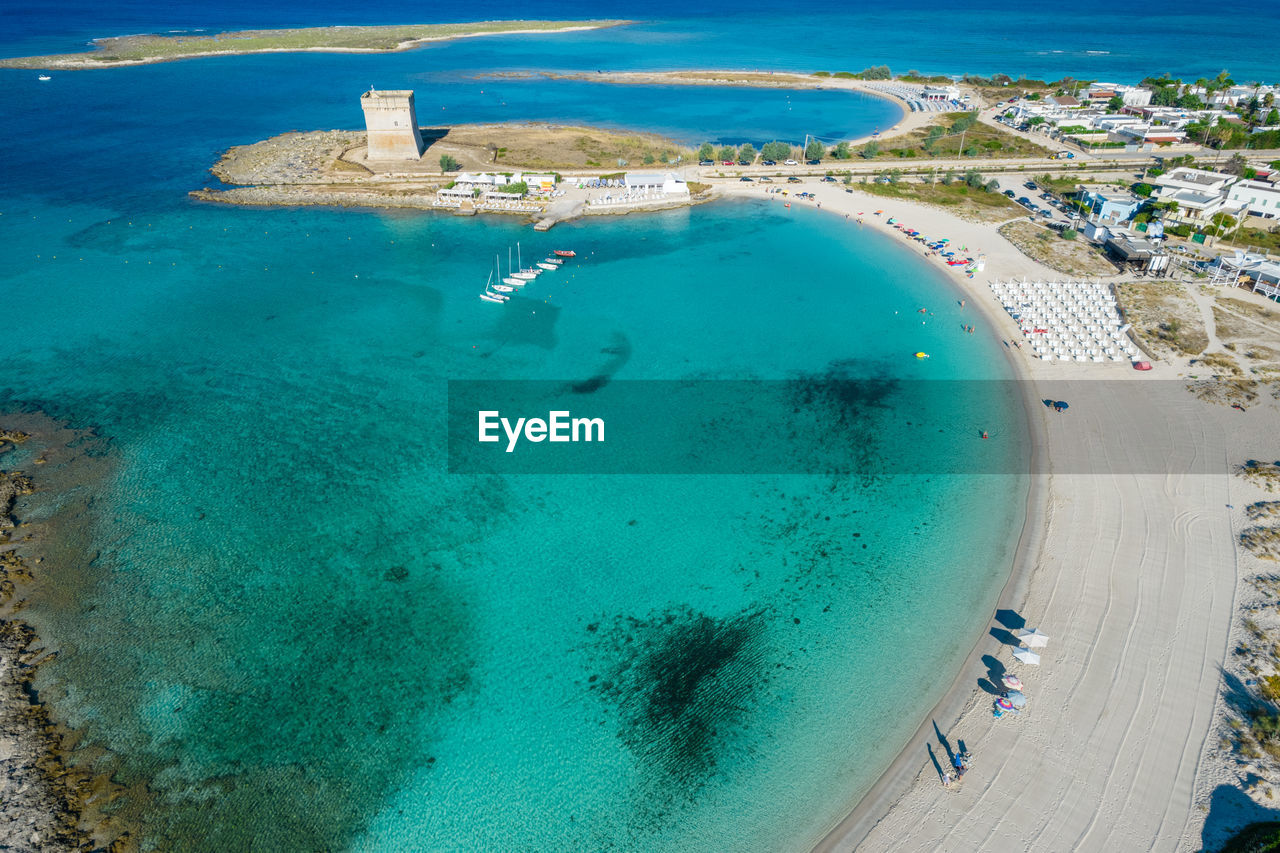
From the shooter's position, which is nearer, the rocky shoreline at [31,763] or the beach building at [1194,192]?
the rocky shoreline at [31,763]

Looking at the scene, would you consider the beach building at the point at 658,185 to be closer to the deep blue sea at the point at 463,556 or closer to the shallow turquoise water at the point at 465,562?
the deep blue sea at the point at 463,556

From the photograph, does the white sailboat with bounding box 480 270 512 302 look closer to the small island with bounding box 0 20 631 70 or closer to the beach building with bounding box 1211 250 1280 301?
the beach building with bounding box 1211 250 1280 301

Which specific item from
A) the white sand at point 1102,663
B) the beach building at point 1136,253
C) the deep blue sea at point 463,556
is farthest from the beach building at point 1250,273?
the deep blue sea at point 463,556

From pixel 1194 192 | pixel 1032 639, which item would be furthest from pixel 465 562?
pixel 1194 192

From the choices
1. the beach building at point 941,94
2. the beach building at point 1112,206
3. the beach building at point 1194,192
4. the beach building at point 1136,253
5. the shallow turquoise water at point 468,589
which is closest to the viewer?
the shallow turquoise water at point 468,589

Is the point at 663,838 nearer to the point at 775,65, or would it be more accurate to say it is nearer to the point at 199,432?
the point at 199,432

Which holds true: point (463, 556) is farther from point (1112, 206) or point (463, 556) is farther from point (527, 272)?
point (1112, 206)

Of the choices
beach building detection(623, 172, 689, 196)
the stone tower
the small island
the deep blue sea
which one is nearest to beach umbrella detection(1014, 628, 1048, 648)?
the deep blue sea
